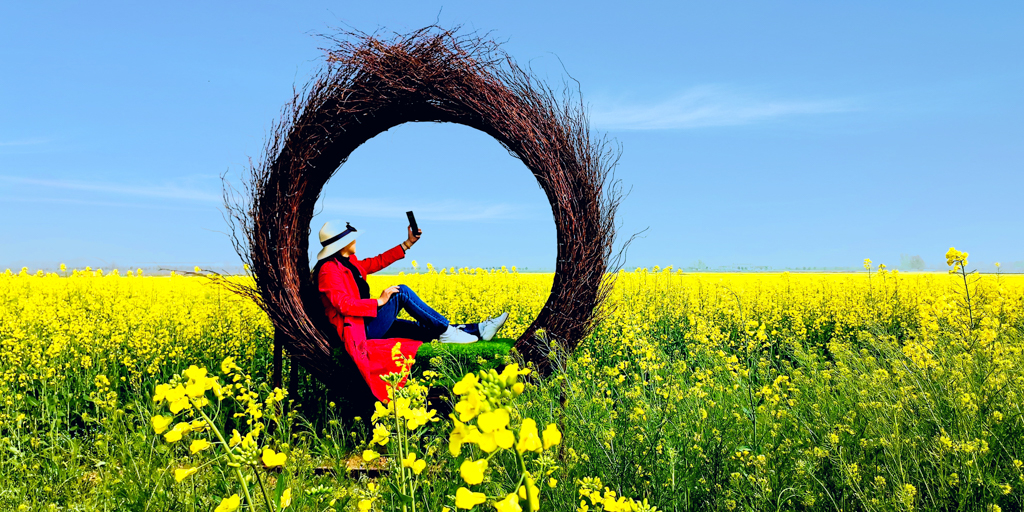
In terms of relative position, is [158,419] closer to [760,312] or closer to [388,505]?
[388,505]

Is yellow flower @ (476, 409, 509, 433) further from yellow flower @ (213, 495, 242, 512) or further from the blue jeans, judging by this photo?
the blue jeans

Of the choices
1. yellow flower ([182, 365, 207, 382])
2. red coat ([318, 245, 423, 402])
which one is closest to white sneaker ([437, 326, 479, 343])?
red coat ([318, 245, 423, 402])

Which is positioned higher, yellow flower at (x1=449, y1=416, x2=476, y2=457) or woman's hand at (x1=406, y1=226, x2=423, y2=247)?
woman's hand at (x1=406, y1=226, x2=423, y2=247)

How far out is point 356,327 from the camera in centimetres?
363

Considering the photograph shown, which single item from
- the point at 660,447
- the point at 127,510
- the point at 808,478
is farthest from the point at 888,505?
the point at 127,510

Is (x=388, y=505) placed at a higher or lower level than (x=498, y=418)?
lower

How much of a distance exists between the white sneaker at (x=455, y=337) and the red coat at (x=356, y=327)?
31 cm

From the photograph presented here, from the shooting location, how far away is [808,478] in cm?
224

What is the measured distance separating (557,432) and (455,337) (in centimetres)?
298

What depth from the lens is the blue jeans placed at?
3.90 metres

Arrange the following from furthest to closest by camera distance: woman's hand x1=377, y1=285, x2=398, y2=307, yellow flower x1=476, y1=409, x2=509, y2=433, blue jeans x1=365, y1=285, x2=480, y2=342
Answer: blue jeans x1=365, y1=285, x2=480, y2=342 → woman's hand x1=377, y1=285, x2=398, y2=307 → yellow flower x1=476, y1=409, x2=509, y2=433

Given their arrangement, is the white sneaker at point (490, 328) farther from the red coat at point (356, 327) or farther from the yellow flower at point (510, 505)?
the yellow flower at point (510, 505)

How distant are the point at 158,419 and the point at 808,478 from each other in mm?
2134

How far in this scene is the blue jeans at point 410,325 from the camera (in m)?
3.90
